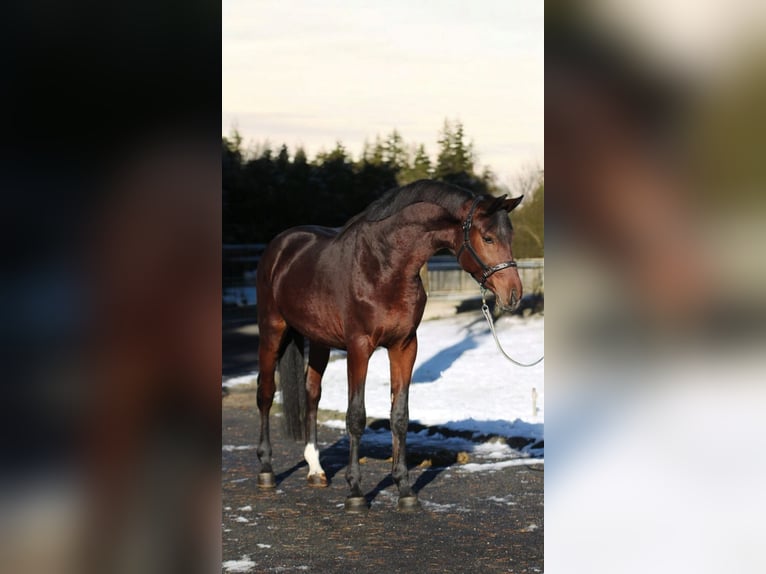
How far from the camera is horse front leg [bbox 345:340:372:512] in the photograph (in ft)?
18.5

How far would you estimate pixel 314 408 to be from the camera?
6.56 m

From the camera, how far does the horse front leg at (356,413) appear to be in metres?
5.63


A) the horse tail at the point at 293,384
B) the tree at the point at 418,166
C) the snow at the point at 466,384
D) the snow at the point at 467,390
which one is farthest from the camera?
the tree at the point at 418,166

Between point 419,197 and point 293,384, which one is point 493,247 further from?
point 293,384

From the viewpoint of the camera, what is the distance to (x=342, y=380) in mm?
10242

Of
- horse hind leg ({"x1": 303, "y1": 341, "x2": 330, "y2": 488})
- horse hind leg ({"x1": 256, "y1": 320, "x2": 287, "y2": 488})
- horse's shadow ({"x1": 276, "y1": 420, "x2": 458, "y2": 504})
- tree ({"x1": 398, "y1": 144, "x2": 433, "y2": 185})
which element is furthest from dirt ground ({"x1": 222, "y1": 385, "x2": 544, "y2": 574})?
tree ({"x1": 398, "y1": 144, "x2": 433, "y2": 185})

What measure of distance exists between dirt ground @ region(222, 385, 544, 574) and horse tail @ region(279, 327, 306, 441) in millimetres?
377

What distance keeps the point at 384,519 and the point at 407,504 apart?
213 mm

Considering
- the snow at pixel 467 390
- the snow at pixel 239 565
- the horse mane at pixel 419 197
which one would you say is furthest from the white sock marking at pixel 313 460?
the snow at pixel 239 565

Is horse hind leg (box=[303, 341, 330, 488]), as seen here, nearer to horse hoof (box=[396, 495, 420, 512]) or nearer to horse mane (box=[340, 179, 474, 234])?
horse hoof (box=[396, 495, 420, 512])

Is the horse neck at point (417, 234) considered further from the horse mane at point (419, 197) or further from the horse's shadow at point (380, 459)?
the horse's shadow at point (380, 459)

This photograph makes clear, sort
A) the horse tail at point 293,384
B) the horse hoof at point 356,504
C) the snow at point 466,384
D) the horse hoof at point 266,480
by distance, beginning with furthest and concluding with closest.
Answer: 1. the snow at point 466,384
2. the horse tail at point 293,384
3. the horse hoof at point 266,480
4. the horse hoof at point 356,504

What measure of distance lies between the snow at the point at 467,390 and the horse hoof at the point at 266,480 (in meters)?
1.39

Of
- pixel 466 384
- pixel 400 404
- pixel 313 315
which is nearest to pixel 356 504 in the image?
pixel 400 404
